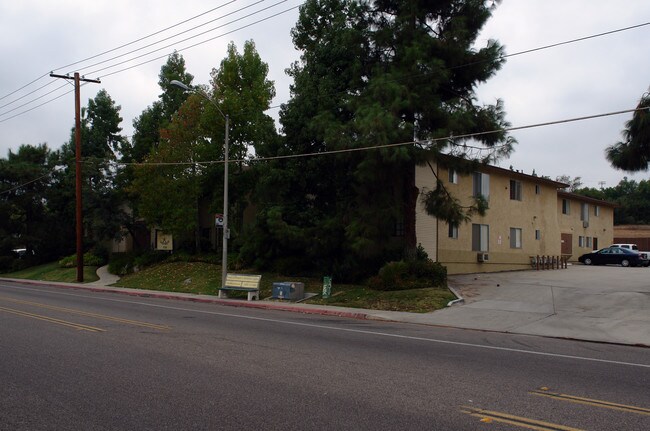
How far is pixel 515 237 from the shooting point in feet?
111

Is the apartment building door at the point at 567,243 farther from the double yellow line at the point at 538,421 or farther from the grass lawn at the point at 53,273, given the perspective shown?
the double yellow line at the point at 538,421

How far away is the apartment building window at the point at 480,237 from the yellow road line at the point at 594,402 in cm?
2387

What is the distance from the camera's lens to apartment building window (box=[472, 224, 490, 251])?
30547 millimetres

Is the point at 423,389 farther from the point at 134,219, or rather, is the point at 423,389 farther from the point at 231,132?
the point at 134,219

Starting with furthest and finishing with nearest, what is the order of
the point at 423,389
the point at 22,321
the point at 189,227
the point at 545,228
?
the point at 545,228, the point at 189,227, the point at 22,321, the point at 423,389

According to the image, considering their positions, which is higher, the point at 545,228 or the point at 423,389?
the point at 545,228

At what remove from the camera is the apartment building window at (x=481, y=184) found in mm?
30773

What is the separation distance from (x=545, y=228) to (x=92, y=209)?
31119 millimetres

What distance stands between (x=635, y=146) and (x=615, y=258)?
72.9 feet

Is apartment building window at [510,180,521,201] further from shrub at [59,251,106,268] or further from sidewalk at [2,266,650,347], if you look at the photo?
shrub at [59,251,106,268]

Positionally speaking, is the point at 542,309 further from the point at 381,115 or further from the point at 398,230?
the point at 398,230

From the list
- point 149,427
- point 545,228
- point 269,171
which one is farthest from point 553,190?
point 149,427

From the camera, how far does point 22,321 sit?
13977 mm

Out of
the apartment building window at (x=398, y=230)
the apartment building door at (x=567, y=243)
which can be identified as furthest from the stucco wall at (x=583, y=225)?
the apartment building window at (x=398, y=230)
